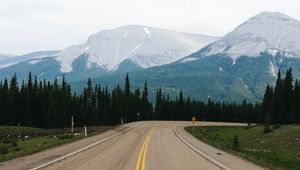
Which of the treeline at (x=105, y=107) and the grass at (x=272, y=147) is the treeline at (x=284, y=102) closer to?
the treeline at (x=105, y=107)

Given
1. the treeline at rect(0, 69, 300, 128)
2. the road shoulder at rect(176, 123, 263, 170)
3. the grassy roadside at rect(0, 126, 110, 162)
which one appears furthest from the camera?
the treeline at rect(0, 69, 300, 128)

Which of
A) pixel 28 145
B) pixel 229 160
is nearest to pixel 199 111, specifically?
pixel 28 145

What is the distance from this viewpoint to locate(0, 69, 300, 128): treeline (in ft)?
322

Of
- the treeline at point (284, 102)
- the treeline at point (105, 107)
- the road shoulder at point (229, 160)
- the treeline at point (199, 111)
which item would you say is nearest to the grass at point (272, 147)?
the road shoulder at point (229, 160)

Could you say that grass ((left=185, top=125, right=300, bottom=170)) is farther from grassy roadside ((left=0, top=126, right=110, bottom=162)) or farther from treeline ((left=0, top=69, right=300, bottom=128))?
grassy roadside ((left=0, top=126, right=110, bottom=162))

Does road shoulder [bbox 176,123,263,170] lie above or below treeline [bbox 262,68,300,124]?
below

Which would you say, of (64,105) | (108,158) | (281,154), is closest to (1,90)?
(64,105)

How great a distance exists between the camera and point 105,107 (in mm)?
149750

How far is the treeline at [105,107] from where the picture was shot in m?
98.0

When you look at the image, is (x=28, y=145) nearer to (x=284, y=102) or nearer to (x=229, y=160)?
(x=229, y=160)

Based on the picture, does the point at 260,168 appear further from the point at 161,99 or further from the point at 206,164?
the point at 161,99

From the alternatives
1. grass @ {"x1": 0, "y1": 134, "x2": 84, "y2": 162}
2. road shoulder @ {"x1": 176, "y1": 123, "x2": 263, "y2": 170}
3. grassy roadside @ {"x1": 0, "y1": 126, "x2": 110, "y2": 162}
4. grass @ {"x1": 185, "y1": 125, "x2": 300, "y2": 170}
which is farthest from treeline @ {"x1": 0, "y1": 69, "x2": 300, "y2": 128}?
road shoulder @ {"x1": 176, "y1": 123, "x2": 263, "y2": 170}

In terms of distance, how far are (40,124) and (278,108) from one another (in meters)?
52.9

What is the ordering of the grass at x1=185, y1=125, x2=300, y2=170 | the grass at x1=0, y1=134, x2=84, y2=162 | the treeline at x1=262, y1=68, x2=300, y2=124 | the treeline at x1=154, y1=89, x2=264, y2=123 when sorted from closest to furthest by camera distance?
the grass at x1=0, y1=134, x2=84, y2=162 → the grass at x1=185, y1=125, x2=300, y2=170 → the treeline at x1=262, y1=68, x2=300, y2=124 → the treeline at x1=154, y1=89, x2=264, y2=123
